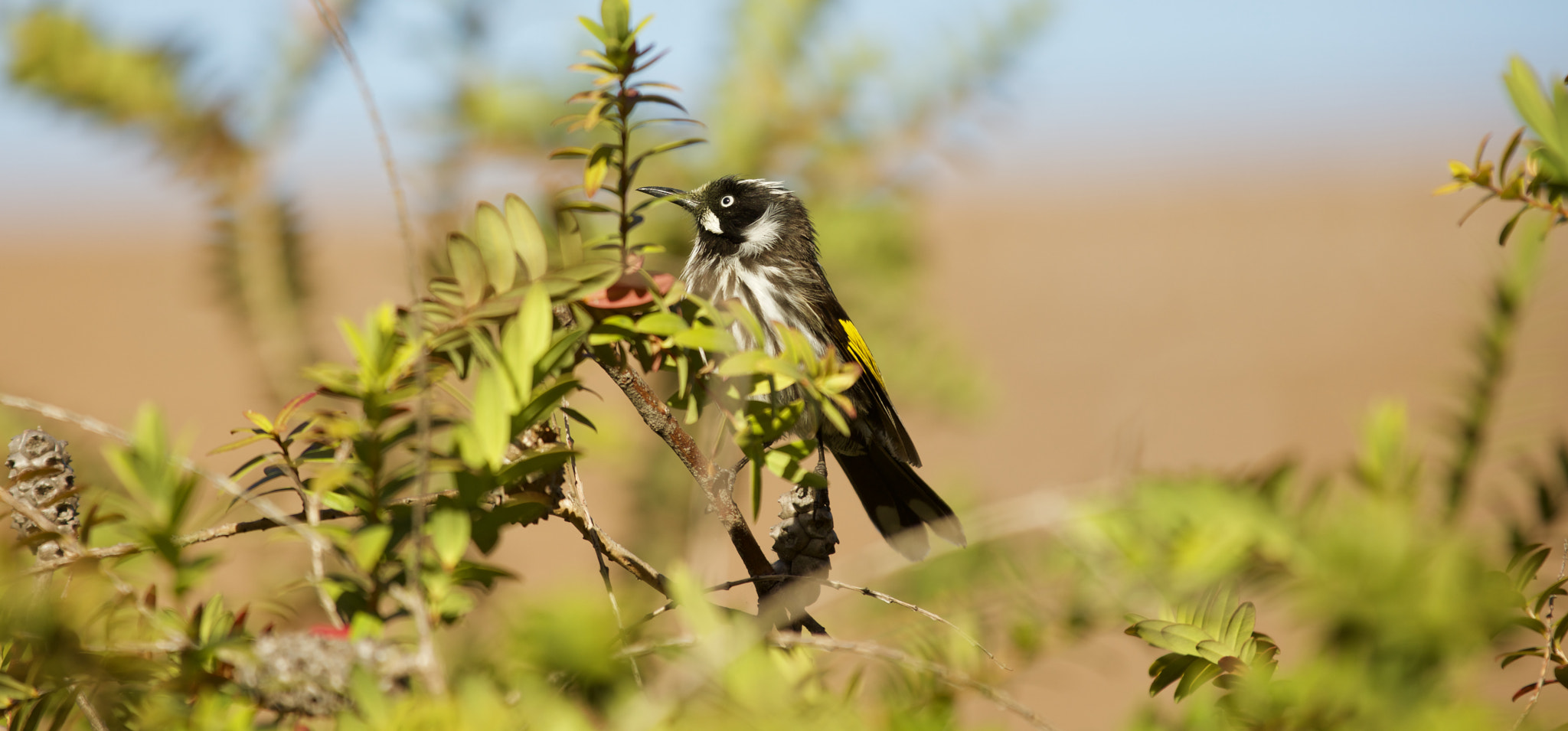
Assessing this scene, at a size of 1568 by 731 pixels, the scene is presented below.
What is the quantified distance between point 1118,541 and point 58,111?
2.68 metres

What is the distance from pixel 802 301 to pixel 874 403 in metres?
0.53

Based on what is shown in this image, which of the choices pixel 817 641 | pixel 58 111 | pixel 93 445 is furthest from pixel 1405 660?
pixel 58 111

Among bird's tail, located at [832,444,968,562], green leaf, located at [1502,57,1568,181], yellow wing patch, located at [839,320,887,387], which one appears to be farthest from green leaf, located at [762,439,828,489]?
yellow wing patch, located at [839,320,887,387]

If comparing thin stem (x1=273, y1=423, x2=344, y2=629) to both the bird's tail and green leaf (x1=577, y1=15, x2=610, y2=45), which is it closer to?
green leaf (x1=577, y1=15, x2=610, y2=45)

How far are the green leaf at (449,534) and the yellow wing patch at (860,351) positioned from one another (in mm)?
2250

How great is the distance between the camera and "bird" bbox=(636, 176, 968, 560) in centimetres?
251

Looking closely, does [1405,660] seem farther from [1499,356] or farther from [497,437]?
[1499,356]

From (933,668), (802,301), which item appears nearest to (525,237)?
(933,668)

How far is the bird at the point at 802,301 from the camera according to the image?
2.51 m

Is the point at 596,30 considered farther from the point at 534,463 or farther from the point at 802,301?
the point at 802,301

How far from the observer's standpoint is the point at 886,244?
3049mm

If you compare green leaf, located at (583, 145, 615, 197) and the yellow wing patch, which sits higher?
the yellow wing patch

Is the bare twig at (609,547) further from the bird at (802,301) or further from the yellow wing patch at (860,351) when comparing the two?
the yellow wing patch at (860,351)

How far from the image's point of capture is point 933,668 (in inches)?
23.4
